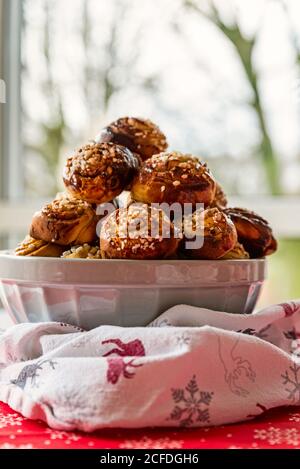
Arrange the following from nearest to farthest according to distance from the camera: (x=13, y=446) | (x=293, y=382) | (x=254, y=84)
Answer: (x=13, y=446)
(x=293, y=382)
(x=254, y=84)

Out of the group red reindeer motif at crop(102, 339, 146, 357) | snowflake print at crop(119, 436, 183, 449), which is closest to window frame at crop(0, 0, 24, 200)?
red reindeer motif at crop(102, 339, 146, 357)

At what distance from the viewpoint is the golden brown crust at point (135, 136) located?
84 centimetres

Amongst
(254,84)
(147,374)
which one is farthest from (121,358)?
(254,84)

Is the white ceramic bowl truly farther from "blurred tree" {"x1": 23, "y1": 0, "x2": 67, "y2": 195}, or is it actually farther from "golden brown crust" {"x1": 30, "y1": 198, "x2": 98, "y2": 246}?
"blurred tree" {"x1": 23, "y1": 0, "x2": 67, "y2": 195}

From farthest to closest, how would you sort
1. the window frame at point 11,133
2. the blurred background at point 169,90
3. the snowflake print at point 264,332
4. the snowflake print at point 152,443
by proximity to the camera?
the window frame at point 11,133
the blurred background at point 169,90
the snowflake print at point 264,332
the snowflake print at point 152,443

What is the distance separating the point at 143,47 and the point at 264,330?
123cm

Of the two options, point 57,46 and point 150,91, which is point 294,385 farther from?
point 57,46

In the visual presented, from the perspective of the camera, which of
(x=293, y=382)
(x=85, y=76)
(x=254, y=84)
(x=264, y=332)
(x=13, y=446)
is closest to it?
(x=13, y=446)

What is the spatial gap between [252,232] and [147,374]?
0.95 feet

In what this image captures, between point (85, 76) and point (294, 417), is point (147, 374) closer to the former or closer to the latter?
point (294, 417)

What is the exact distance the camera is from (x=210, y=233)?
716 mm

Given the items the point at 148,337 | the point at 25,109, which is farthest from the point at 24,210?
the point at 148,337

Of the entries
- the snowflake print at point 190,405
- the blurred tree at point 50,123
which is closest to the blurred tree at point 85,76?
the blurred tree at point 50,123

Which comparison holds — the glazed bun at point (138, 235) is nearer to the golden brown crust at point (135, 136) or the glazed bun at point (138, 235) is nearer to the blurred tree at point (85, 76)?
the golden brown crust at point (135, 136)
